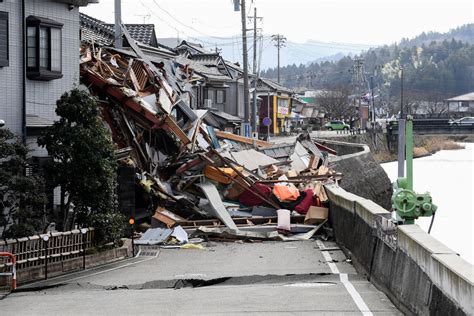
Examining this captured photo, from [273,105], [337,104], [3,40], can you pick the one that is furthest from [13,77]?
[337,104]

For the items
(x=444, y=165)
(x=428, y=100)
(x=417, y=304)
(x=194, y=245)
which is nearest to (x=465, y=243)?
(x=194, y=245)

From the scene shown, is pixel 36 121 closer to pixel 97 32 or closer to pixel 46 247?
pixel 46 247

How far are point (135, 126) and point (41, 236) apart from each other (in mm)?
11960

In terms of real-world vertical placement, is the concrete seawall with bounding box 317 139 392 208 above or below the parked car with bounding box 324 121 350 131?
below

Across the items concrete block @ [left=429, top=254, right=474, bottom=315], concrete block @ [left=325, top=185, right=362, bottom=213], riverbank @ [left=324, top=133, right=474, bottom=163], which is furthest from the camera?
riverbank @ [left=324, top=133, right=474, bottom=163]

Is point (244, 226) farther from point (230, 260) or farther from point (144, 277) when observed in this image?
point (144, 277)

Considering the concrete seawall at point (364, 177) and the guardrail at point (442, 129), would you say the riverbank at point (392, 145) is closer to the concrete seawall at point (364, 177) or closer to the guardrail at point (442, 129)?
the guardrail at point (442, 129)

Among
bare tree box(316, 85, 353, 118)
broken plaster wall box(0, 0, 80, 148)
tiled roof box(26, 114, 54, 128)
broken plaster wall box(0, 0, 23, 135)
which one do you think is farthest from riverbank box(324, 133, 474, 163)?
broken plaster wall box(0, 0, 23, 135)

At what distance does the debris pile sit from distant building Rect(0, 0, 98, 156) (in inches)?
150

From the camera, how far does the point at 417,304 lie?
1070 centimetres

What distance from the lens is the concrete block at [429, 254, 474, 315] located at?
7906 millimetres

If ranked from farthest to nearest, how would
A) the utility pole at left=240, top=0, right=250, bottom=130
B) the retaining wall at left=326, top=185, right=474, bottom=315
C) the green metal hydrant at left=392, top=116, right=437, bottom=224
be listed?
the utility pole at left=240, top=0, right=250, bottom=130 < the green metal hydrant at left=392, top=116, right=437, bottom=224 < the retaining wall at left=326, top=185, right=474, bottom=315

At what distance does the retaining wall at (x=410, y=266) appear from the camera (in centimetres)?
862

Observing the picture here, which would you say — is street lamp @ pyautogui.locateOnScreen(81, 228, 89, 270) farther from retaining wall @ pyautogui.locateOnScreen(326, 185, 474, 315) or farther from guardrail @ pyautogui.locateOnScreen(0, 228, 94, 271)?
retaining wall @ pyautogui.locateOnScreen(326, 185, 474, 315)
